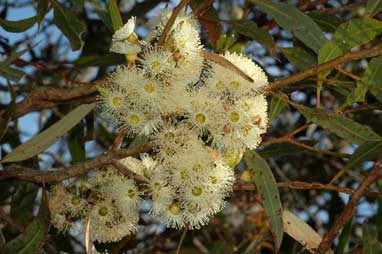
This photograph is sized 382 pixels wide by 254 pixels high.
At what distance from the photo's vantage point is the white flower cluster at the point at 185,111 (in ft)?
5.44

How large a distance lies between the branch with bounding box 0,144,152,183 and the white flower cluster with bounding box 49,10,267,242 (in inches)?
2.5

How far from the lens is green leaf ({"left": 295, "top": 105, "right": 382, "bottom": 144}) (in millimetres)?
1842

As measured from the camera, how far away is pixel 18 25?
7.19 ft

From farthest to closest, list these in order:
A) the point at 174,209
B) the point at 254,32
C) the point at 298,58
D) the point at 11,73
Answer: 1. the point at 298,58
2. the point at 254,32
3. the point at 11,73
4. the point at 174,209

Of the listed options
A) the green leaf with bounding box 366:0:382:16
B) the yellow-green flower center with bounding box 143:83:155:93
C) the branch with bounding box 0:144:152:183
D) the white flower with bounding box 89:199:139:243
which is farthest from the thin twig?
the green leaf with bounding box 366:0:382:16

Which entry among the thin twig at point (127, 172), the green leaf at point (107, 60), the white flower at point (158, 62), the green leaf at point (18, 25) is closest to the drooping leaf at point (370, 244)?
the thin twig at point (127, 172)

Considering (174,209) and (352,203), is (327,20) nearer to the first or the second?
(352,203)

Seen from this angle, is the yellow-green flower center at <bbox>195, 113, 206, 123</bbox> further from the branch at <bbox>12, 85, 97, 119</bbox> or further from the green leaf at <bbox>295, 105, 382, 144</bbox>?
the branch at <bbox>12, 85, 97, 119</bbox>

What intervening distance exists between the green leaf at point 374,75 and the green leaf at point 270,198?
14.7 inches

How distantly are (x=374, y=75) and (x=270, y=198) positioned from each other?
448mm

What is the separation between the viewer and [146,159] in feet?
6.27

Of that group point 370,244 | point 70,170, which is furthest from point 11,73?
point 370,244

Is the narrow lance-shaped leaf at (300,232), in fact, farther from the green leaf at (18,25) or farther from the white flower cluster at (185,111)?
the green leaf at (18,25)

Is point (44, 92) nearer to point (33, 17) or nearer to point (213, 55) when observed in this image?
point (33, 17)
